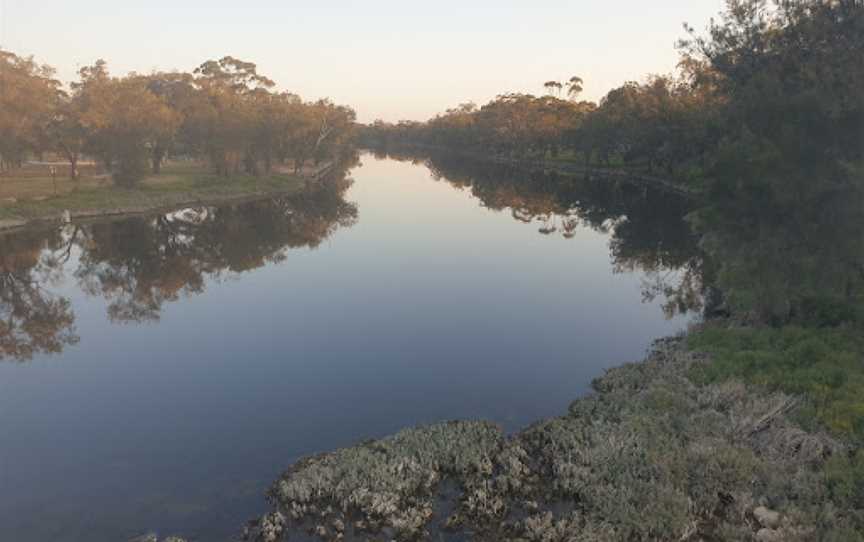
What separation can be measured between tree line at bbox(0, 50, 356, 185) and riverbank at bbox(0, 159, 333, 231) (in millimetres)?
3518

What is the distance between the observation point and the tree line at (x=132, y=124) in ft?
228

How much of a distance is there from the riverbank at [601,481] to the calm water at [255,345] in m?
2.12

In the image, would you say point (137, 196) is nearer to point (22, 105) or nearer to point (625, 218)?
point (22, 105)

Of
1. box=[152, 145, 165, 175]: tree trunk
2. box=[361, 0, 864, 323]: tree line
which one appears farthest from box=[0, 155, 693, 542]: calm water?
box=[152, 145, 165, 175]: tree trunk

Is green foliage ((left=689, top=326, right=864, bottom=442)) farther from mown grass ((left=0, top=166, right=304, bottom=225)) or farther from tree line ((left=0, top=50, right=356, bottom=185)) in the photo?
tree line ((left=0, top=50, right=356, bottom=185))

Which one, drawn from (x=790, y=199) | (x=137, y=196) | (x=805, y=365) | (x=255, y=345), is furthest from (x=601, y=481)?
(x=137, y=196)

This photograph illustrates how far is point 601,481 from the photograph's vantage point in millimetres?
15359

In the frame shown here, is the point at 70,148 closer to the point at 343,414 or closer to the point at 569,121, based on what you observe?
the point at 343,414

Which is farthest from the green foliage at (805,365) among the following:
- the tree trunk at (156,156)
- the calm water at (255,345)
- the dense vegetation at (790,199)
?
the tree trunk at (156,156)

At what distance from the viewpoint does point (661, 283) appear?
40156 mm

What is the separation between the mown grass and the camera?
61.6m

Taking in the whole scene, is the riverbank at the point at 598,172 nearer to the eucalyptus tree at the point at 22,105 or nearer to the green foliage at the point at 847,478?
the green foliage at the point at 847,478

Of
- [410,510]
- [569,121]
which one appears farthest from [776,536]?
[569,121]

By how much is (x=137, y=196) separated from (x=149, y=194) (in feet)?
6.97
